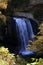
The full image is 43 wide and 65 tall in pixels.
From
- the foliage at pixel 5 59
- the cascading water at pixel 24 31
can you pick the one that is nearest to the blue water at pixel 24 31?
the cascading water at pixel 24 31

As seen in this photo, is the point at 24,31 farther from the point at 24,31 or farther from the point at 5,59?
the point at 5,59

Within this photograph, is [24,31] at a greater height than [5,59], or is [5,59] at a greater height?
[5,59]

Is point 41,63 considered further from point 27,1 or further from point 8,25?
point 27,1

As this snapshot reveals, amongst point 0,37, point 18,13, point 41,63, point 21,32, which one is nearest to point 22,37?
point 21,32

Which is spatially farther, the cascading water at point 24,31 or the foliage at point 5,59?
the cascading water at point 24,31

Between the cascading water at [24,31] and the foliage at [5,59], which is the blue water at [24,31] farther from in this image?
the foliage at [5,59]

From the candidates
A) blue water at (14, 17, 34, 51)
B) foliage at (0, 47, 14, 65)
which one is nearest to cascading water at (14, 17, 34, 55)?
blue water at (14, 17, 34, 51)

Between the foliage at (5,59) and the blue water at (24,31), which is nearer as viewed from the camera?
the foliage at (5,59)

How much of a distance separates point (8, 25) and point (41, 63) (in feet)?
43.4

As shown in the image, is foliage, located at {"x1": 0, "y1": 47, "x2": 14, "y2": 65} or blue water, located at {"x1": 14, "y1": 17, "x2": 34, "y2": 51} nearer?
foliage, located at {"x1": 0, "y1": 47, "x2": 14, "y2": 65}

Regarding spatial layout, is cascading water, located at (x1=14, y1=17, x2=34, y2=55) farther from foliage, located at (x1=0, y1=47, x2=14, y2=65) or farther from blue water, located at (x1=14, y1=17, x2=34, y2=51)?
foliage, located at (x1=0, y1=47, x2=14, y2=65)

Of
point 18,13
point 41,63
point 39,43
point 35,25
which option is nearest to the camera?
point 41,63

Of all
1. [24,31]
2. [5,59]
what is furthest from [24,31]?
[5,59]

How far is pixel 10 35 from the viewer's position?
18.9 m
